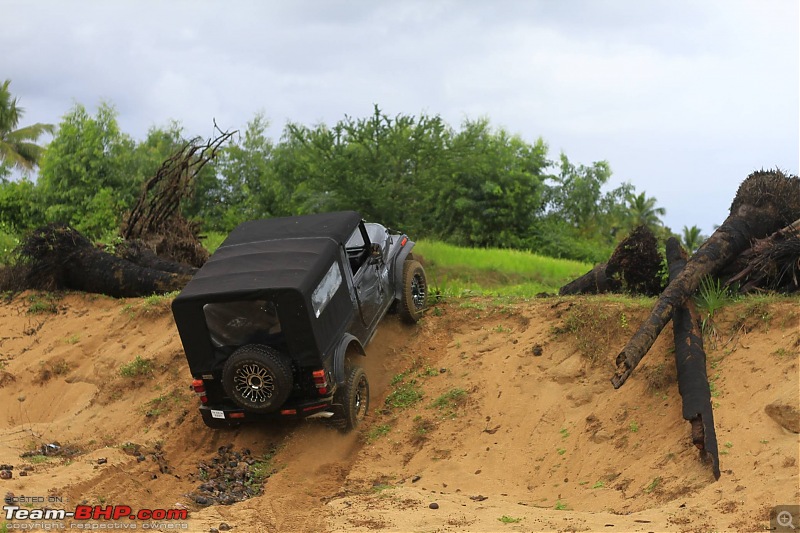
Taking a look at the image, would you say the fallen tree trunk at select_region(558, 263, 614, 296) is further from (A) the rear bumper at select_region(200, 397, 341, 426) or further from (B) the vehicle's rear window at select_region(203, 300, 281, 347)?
(B) the vehicle's rear window at select_region(203, 300, 281, 347)

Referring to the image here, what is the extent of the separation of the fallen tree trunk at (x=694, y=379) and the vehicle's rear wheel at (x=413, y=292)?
151 inches

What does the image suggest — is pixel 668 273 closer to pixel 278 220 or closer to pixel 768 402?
pixel 768 402

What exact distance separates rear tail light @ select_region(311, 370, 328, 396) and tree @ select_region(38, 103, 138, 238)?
2896cm

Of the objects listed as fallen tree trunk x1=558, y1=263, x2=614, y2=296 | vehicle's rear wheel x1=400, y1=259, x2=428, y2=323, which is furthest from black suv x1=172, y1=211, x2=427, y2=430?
fallen tree trunk x1=558, y1=263, x2=614, y2=296

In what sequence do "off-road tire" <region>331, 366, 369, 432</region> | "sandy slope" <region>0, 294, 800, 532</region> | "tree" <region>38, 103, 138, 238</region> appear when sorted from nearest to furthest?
1. "sandy slope" <region>0, 294, 800, 532</region>
2. "off-road tire" <region>331, 366, 369, 432</region>
3. "tree" <region>38, 103, 138, 238</region>

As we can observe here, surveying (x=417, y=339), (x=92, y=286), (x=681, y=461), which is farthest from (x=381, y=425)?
(x=92, y=286)

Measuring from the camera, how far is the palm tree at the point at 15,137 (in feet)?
159

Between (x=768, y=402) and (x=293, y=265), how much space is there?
555 cm

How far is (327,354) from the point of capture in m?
10.1

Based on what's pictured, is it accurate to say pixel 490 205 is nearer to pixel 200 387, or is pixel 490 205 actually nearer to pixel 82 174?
pixel 82 174

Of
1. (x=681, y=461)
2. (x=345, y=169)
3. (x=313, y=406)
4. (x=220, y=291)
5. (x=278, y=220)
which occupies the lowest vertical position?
(x=681, y=461)

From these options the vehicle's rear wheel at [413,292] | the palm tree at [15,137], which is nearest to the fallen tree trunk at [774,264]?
the vehicle's rear wheel at [413,292]

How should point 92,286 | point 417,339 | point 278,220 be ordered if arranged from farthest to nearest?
point 92,286 → point 417,339 → point 278,220

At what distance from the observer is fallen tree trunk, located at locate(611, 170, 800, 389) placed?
1041cm
